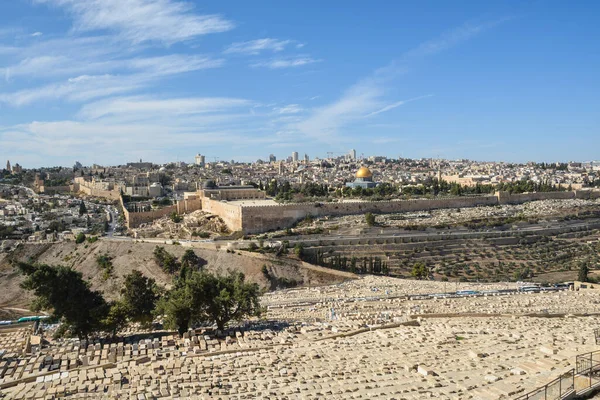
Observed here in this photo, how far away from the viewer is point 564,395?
27.2 feet

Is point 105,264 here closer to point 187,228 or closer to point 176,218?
point 187,228

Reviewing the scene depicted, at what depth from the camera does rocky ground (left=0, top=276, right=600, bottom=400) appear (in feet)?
33.5

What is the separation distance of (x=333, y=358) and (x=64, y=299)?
7976mm

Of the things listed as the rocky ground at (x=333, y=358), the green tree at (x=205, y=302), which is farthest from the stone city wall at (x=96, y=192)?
the green tree at (x=205, y=302)

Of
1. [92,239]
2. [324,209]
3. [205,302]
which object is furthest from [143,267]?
[205,302]

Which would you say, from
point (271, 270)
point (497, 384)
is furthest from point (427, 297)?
point (497, 384)

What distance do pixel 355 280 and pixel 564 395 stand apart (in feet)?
61.8

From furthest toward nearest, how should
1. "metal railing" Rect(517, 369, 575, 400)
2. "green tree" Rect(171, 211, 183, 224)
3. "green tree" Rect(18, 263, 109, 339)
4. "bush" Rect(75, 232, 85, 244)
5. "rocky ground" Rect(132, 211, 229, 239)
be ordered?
"green tree" Rect(171, 211, 183, 224) → "rocky ground" Rect(132, 211, 229, 239) → "bush" Rect(75, 232, 85, 244) → "green tree" Rect(18, 263, 109, 339) → "metal railing" Rect(517, 369, 575, 400)

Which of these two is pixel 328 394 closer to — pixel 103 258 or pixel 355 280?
pixel 355 280

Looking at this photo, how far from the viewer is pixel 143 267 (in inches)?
1137

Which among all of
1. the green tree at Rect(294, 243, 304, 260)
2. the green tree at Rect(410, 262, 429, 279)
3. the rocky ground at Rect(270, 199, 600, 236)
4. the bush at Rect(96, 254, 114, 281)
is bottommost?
the green tree at Rect(410, 262, 429, 279)

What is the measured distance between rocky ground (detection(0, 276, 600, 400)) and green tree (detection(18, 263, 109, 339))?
0.90 meters

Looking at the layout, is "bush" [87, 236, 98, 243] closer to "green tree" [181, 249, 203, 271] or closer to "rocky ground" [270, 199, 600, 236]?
"green tree" [181, 249, 203, 271]

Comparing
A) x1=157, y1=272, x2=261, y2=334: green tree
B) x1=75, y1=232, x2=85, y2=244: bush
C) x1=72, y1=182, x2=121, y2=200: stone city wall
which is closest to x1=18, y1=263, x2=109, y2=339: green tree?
x1=157, y1=272, x2=261, y2=334: green tree
